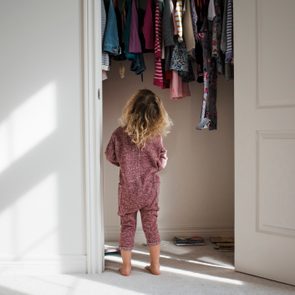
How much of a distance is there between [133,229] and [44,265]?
0.53m

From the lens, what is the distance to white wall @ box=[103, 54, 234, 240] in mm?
2672

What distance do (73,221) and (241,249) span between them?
0.95 metres

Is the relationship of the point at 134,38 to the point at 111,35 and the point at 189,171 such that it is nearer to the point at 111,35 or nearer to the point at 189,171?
the point at 111,35

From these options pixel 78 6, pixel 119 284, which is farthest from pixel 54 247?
pixel 78 6

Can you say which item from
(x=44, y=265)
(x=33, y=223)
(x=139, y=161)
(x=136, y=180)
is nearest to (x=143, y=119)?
(x=139, y=161)

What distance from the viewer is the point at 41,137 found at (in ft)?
6.46

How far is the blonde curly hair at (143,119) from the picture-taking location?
1944 mm

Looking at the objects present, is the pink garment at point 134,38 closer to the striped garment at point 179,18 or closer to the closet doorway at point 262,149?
the striped garment at point 179,18

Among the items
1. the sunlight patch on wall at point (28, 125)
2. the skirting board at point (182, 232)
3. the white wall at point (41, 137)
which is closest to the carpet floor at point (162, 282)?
the white wall at point (41, 137)

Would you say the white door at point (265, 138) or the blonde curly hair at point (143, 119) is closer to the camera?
the white door at point (265, 138)

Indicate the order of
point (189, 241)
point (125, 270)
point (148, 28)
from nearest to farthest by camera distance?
1. point (125, 270)
2. point (148, 28)
3. point (189, 241)

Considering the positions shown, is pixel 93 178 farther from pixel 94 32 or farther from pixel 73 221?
pixel 94 32

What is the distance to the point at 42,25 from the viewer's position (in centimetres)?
194

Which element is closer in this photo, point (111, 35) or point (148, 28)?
point (111, 35)
